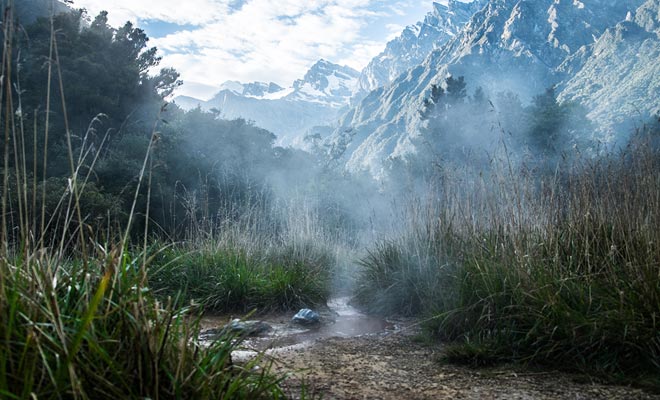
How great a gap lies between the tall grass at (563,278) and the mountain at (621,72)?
50.7 m

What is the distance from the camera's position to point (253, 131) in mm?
19422

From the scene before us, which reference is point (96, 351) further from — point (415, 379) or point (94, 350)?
point (415, 379)

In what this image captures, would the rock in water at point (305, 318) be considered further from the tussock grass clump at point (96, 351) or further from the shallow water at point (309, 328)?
the tussock grass clump at point (96, 351)

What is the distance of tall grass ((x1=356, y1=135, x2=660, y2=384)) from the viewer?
255cm

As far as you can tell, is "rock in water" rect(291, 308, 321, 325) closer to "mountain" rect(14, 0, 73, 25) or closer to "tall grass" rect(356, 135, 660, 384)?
"tall grass" rect(356, 135, 660, 384)

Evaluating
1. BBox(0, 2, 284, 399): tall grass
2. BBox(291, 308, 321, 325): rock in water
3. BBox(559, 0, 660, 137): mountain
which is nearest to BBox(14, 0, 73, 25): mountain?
BBox(291, 308, 321, 325): rock in water

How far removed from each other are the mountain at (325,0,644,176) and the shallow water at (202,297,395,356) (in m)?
90.7

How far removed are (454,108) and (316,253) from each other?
20851 mm

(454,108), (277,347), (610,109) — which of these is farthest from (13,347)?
(610,109)

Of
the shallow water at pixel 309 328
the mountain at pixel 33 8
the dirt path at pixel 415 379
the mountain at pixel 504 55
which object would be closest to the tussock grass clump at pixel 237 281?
the shallow water at pixel 309 328

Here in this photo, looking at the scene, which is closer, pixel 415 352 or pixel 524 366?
pixel 524 366

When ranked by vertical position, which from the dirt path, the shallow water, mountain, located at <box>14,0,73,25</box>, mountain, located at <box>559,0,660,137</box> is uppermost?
mountain, located at <box>559,0,660,137</box>

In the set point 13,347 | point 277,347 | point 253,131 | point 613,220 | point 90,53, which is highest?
point 90,53

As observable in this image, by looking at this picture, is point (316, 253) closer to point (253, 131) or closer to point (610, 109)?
point (253, 131)
